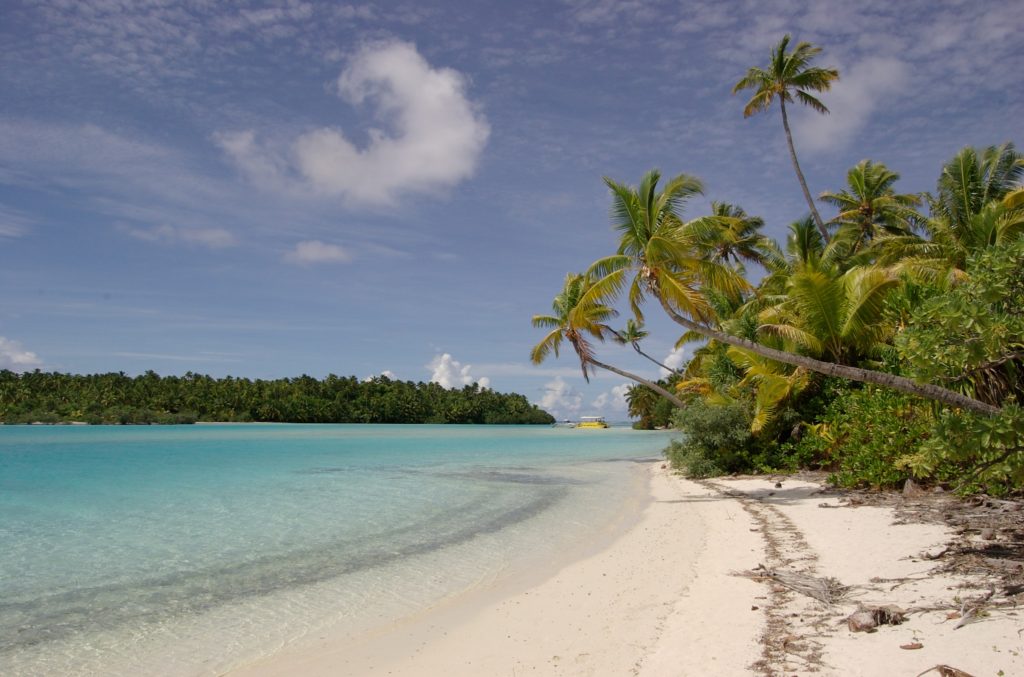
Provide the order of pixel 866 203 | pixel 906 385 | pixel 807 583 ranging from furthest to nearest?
pixel 866 203
pixel 906 385
pixel 807 583

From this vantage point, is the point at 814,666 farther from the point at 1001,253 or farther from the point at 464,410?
the point at 464,410

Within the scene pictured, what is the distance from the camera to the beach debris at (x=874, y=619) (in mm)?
4352

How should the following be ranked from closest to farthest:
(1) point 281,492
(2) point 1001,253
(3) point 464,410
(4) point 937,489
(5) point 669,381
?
(2) point 1001,253 < (4) point 937,489 < (1) point 281,492 < (5) point 669,381 < (3) point 464,410

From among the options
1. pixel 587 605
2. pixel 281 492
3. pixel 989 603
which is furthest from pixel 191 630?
pixel 281 492

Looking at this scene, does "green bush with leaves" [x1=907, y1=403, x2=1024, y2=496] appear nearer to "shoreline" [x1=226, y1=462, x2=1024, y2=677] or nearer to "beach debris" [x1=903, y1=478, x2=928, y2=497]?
"shoreline" [x1=226, y1=462, x2=1024, y2=677]

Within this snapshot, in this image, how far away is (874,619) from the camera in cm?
441

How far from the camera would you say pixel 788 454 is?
1565cm

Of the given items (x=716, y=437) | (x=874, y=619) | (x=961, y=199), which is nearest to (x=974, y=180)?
(x=961, y=199)

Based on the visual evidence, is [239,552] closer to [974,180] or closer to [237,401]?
[974,180]

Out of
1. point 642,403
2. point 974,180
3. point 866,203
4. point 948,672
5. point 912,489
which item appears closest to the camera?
point 948,672

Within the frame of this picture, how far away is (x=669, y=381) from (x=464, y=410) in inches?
1894

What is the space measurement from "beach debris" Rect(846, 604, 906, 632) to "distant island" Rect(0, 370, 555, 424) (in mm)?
86148

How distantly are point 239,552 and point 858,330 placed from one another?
12.6 meters

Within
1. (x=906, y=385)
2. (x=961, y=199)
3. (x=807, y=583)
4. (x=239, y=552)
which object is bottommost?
(x=239, y=552)
